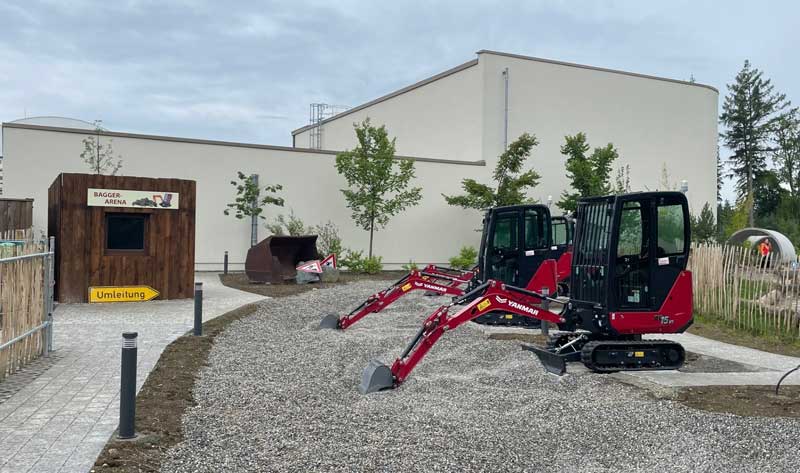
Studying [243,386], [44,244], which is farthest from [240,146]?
[243,386]

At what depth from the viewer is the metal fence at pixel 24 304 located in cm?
876

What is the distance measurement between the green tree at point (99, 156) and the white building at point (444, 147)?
27 cm

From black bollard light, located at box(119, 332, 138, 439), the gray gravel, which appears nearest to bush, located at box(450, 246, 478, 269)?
the gray gravel

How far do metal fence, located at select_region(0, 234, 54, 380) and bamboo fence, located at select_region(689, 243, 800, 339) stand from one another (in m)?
12.3

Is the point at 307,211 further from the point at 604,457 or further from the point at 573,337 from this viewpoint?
the point at 604,457

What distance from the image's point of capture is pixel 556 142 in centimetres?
3544

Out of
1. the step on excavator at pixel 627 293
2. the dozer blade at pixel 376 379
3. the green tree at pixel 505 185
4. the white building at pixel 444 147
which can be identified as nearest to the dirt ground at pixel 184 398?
the step on excavator at pixel 627 293

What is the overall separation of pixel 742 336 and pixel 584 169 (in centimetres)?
1836

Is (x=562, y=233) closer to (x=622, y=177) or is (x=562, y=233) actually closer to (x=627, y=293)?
(x=627, y=293)

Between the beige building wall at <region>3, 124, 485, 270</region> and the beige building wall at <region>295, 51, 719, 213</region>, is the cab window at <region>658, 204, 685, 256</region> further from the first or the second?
the beige building wall at <region>295, 51, 719, 213</region>

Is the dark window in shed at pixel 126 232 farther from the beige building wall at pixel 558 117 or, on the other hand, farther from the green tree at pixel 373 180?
the beige building wall at pixel 558 117

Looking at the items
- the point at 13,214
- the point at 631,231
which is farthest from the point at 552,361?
the point at 13,214

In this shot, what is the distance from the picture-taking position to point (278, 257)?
23.5 metres

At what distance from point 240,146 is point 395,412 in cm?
2302
